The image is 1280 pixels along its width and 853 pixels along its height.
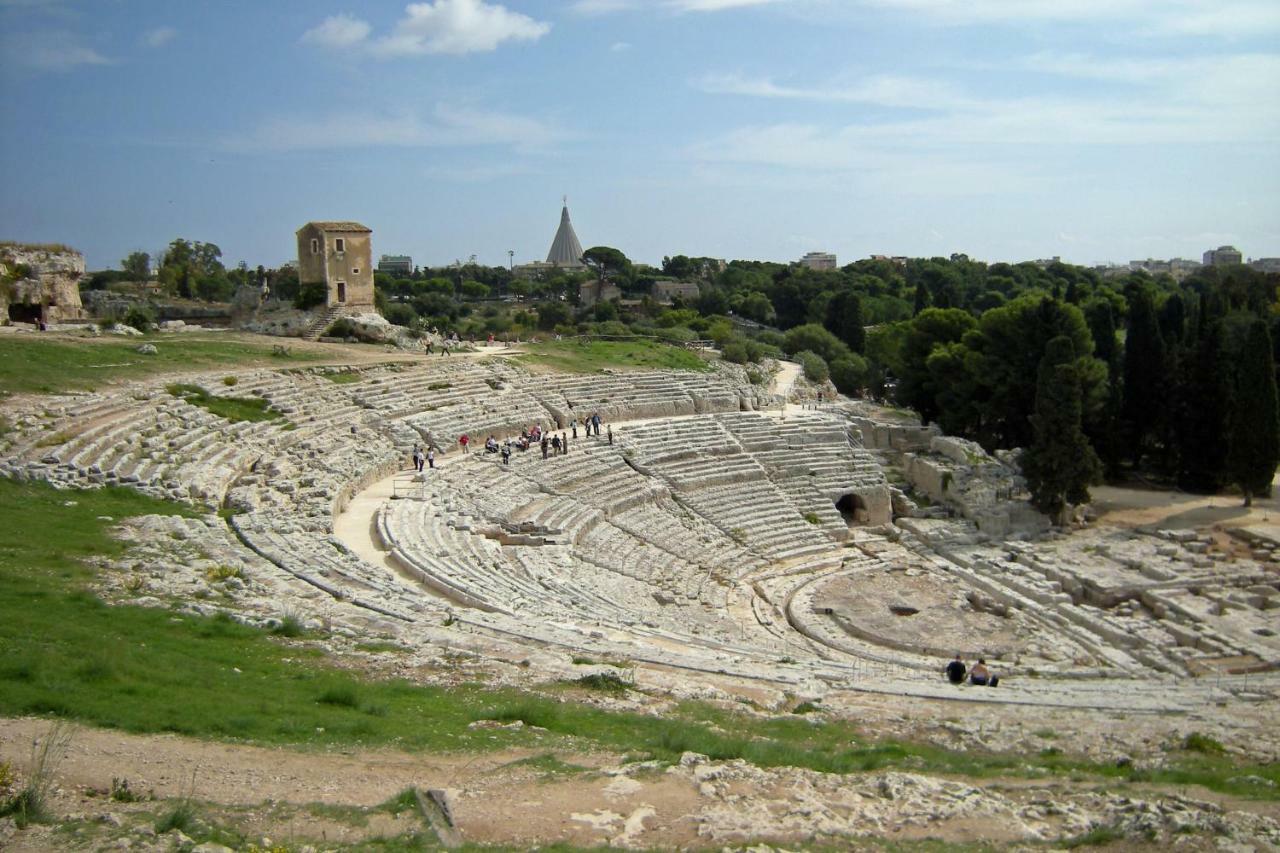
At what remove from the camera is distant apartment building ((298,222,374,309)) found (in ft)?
115

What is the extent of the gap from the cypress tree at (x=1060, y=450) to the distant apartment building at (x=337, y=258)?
22.2 m

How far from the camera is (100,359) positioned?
23.3 meters

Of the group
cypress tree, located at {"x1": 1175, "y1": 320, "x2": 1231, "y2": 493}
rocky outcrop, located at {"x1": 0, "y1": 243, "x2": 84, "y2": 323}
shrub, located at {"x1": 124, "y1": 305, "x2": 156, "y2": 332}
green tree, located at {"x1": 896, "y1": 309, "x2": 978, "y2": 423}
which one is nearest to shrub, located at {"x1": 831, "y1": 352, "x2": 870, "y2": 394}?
green tree, located at {"x1": 896, "y1": 309, "x2": 978, "y2": 423}

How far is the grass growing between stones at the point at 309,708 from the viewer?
8258 millimetres

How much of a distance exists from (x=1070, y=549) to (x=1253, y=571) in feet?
12.7

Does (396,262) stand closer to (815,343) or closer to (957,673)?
(815,343)

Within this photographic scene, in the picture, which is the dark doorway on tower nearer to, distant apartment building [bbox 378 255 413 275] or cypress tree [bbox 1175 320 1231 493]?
cypress tree [bbox 1175 320 1231 493]

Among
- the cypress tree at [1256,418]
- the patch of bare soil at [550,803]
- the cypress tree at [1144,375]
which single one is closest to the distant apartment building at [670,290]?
the cypress tree at [1144,375]

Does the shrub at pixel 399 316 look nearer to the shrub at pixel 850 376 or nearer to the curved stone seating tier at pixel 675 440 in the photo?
the curved stone seating tier at pixel 675 440

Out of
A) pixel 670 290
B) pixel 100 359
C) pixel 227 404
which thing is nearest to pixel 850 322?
pixel 670 290

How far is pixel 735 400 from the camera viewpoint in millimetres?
34031

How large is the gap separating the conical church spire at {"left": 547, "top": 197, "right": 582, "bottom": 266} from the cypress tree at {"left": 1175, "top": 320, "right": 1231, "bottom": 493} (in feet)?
286

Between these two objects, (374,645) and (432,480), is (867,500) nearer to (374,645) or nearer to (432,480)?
(432,480)

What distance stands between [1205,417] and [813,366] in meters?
16.5
